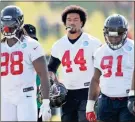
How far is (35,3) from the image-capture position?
50.6ft

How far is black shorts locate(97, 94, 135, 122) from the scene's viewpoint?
840cm

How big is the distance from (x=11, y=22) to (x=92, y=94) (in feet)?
4.03

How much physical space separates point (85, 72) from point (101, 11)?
663cm

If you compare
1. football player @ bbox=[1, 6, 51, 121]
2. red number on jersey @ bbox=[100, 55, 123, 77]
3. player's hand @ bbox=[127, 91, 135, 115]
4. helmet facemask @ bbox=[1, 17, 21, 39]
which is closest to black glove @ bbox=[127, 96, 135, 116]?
player's hand @ bbox=[127, 91, 135, 115]

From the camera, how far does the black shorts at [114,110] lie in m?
8.40

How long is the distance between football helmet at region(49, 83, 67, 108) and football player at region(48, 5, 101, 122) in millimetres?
93

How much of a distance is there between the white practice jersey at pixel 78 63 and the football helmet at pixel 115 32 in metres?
0.58

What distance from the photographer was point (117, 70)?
853 centimetres

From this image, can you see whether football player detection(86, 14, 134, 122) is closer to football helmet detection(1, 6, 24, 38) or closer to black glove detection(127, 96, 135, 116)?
black glove detection(127, 96, 135, 116)

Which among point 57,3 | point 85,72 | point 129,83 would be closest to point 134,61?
point 129,83

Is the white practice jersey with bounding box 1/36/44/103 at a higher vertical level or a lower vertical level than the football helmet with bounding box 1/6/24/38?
lower

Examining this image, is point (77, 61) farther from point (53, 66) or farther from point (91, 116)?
point (91, 116)

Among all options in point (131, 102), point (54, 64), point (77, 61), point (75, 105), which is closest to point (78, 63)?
point (77, 61)

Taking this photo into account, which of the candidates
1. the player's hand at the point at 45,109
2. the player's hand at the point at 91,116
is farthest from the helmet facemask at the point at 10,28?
the player's hand at the point at 91,116
